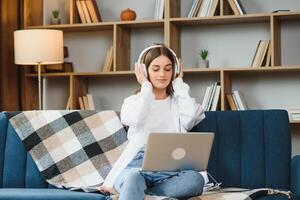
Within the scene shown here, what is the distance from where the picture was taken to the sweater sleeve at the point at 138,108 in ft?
10.0

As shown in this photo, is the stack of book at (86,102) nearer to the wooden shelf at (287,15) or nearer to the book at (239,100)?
the book at (239,100)

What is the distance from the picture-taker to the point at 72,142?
331 cm

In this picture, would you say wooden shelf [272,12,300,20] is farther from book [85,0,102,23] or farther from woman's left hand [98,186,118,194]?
woman's left hand [98,186,118,194]

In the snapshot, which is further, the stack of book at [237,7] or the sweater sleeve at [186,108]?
the stack of book at [237,7]

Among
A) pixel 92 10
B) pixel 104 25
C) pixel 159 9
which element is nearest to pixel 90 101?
pixel 104 25

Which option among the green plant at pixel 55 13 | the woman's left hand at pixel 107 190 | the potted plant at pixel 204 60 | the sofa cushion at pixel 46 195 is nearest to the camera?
the sofa cushion at pixel 46 195

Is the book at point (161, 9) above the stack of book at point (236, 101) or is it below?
above

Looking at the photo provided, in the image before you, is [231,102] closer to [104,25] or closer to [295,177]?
[104,25]

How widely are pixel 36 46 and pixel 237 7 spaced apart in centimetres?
140

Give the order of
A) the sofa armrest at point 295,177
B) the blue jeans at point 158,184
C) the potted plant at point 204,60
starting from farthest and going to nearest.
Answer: the potted plant at point 204,60
the sofa armrest at point 295,177
the blue jeans at point 158,184

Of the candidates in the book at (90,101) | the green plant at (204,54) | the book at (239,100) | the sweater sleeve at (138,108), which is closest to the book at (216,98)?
the book at (239,100)

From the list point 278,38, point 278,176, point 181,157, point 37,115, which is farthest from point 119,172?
point 278,38

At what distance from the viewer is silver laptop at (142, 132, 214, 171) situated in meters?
2.73

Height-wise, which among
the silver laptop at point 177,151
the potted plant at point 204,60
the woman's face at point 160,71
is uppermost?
the potted plant at point 204,60
